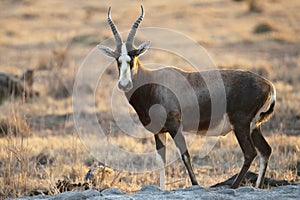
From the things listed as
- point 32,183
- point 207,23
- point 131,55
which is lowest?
point 32,183

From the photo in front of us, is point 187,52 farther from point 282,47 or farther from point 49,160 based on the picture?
point 49,160

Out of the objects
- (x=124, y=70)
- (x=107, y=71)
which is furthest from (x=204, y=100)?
(x=107, y=71)

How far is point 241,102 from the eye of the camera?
Result: 8.09m

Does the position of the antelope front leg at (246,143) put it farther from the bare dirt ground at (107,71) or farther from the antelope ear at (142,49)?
the antelope ear at (142,49)

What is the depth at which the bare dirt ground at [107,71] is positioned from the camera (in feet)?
29.6

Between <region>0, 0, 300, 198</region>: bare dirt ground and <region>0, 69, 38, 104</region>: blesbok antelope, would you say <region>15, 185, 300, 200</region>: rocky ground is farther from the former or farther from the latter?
<region>0, 69, 38, 104</region>: blesbok antelope

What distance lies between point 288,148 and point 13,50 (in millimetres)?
15428

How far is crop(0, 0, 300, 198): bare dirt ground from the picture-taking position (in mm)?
9008

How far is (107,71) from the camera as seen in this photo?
19.0 metres

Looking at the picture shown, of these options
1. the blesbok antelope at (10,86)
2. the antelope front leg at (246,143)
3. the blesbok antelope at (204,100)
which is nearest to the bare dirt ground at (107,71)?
the blesbok antelope at (10,86)

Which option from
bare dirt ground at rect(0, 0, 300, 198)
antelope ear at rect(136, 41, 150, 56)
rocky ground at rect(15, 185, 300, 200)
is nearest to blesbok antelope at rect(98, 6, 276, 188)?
antelope ear at rect(136, 41, 150, 56)

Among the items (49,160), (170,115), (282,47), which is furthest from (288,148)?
(282,47)

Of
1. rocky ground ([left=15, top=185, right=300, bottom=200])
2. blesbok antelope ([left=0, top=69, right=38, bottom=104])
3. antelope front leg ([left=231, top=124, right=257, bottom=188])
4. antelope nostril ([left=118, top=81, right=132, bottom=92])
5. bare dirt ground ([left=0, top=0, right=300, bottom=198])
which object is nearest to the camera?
rocky ground ([left=15, top=185, right=300, bottom=200])

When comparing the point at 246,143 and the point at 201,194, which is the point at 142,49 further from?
the point at 201,194
